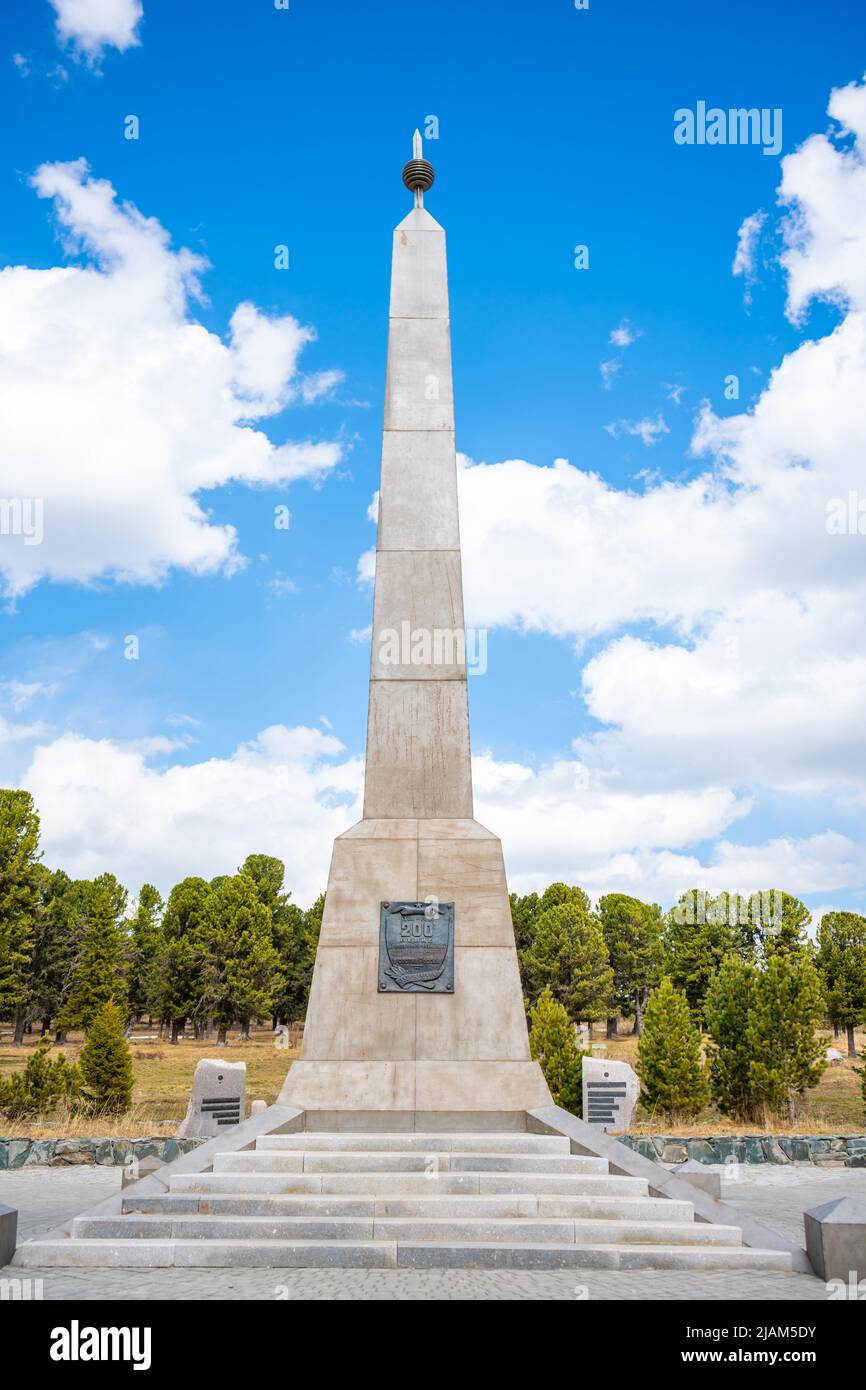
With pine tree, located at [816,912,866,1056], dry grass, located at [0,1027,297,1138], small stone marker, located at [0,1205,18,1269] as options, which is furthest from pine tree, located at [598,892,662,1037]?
small stone marker, located at [0,1205,18,1269]

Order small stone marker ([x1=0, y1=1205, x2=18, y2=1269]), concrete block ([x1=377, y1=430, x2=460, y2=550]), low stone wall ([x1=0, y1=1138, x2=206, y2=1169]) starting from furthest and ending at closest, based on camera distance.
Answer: low stone wall ([x1=0, y1=1138, x2=206, y2=1169]), concrete block ([x1=377, y1=430, x2=460, y2=550]), small stone marker ([x1=0, y1=1205, x2=18, y2=1269])

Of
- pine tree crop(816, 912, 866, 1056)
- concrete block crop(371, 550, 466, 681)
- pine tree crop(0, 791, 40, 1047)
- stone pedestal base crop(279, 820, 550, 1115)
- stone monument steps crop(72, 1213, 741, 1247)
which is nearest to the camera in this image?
stone monument steps crop(72, 1213, 741, 1247)

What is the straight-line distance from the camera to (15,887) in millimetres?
41969

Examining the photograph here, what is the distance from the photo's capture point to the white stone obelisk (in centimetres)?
1111

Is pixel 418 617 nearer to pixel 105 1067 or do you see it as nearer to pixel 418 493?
pixel 418 493

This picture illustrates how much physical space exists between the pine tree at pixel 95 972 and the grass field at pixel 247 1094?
79.6 inches

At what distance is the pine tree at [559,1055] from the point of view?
21312mm

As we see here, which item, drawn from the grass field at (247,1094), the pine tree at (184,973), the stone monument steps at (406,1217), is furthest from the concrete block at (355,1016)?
the pine tree at (184,973)

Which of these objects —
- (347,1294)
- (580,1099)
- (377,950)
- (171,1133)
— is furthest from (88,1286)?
(580,1099)

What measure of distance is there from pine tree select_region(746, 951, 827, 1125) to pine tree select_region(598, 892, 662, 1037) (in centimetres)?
4424

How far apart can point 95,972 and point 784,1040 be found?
3844cm

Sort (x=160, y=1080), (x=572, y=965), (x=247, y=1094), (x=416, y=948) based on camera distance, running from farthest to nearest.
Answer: (x=572, y=965)
(x=160, y=1080)
(x=247, y=1094)
(x=416, y=948)

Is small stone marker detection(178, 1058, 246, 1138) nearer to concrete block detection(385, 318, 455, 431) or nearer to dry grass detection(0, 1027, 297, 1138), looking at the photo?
dry grass detection(0, 1027, 297, 1138)

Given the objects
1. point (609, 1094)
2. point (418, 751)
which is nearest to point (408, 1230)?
point (418, 751)
